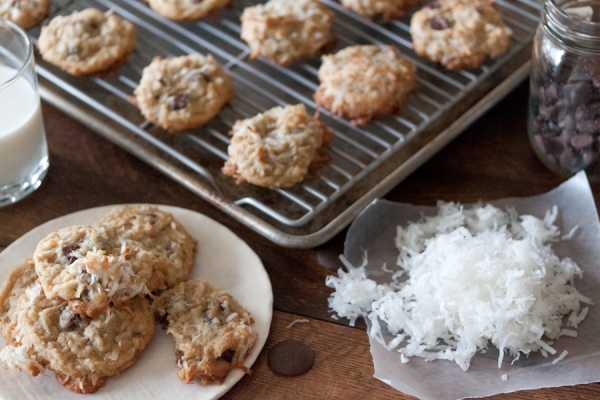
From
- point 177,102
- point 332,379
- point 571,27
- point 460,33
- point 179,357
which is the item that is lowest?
point 332,379

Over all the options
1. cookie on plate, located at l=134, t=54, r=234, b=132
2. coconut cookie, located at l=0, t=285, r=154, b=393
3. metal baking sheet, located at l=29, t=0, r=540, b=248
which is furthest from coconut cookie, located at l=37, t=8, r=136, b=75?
coconut cookie, located at l=0, t=285, r=154, b=393

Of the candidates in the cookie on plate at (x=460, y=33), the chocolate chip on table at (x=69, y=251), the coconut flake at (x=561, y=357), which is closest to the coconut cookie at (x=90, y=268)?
the chocolate chip on table at (x=69, y=251)

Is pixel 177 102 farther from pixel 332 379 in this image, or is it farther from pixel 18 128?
pixel 332 379

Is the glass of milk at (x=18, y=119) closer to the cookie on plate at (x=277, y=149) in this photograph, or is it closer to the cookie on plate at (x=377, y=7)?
the cookie on plate at (x=277, y=149)

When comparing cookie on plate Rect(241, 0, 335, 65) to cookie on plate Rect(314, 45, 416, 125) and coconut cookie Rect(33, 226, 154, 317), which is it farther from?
coconut cookie Rect(33, 226, 154, 317)

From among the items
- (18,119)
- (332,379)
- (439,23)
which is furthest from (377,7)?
(332,379)

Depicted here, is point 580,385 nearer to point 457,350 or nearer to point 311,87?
point 457,350

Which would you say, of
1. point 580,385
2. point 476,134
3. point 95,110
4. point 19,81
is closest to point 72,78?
point 95,110
